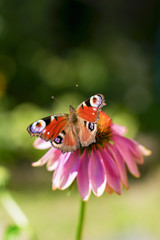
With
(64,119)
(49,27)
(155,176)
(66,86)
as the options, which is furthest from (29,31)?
(64,119)

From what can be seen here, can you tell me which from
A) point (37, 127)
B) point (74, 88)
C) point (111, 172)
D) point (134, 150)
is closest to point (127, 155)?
point (134, 150)

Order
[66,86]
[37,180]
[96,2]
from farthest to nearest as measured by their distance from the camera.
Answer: [96,2] → [66,86] → [37,180]

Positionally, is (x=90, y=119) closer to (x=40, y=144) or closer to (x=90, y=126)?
(x=90, y=126)

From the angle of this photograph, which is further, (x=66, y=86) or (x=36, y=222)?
(x=66, y=86)

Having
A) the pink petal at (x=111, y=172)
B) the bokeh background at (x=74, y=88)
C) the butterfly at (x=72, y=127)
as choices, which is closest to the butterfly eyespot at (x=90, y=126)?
the butterfly at (x=72, y=127)

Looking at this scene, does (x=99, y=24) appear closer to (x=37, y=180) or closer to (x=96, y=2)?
(x=96, y=2)

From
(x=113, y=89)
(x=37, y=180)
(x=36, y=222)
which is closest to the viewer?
(x=36, y=222)

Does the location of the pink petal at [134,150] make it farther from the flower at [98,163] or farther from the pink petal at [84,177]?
the pink petal at [84,177]
